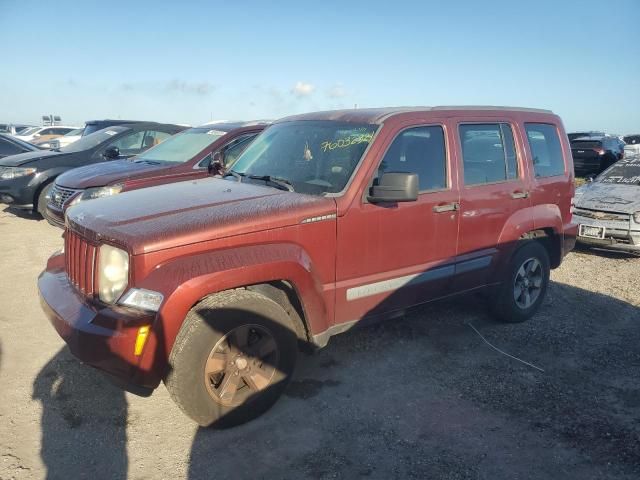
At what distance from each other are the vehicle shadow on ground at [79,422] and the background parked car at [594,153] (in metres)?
16.7

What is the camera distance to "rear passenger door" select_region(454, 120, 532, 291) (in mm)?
4184

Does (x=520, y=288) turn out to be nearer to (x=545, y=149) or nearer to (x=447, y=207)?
(x=545, y=149)

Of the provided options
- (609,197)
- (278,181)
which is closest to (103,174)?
(278,181)

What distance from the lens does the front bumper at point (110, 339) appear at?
2.65 meters

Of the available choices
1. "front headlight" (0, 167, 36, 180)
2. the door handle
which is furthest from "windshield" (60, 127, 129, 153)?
the door handle

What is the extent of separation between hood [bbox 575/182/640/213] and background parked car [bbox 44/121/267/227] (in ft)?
17.0

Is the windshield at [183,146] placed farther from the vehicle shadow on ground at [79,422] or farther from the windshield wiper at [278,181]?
the vehicle shadow on ground at [79,422]

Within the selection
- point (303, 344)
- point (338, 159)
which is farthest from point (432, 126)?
point (303, 344)

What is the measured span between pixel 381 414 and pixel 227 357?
110 cm

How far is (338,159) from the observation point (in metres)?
3.72

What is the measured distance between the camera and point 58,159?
8.91 m

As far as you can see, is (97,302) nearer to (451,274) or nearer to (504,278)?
(451,274)

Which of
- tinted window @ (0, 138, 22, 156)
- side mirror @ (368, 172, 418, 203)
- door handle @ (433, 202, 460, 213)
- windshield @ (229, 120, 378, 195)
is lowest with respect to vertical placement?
door handle @ (433, 202, 460, 213)

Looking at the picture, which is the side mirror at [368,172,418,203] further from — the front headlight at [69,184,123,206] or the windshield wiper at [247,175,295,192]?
the front headlight at [69,184,123,206]
